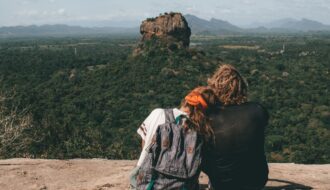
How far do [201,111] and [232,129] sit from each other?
1.30 feet

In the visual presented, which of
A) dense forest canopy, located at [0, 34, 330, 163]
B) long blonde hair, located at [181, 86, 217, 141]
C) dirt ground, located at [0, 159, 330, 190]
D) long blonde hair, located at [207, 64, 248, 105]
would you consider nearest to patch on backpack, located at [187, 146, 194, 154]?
long blonde hair, located at [181, 86, 217, 141]

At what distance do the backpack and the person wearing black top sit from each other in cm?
24

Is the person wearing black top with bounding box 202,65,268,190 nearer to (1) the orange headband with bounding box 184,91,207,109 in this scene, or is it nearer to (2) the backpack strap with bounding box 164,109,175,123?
(1) the orange headband with bounding box 184,91,207,109

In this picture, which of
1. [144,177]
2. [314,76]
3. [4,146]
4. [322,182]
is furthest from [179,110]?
[314,76]

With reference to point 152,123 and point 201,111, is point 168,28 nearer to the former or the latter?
point 152,123

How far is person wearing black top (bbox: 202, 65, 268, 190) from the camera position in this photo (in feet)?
14.0

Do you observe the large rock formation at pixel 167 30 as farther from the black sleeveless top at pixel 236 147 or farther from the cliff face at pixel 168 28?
the black sleeveless top at pixel 236 147

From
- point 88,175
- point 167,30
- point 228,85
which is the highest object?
point 228,85

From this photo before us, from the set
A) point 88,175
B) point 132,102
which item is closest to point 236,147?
point 88,175

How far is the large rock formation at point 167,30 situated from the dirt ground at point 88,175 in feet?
147

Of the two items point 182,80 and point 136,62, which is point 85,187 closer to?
point 182,80

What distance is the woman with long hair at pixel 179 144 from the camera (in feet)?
13.4

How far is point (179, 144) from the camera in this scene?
4098 mm

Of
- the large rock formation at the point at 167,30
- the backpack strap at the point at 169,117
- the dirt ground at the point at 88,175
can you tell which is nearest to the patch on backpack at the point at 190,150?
the backpack strap at the point at 169,117
